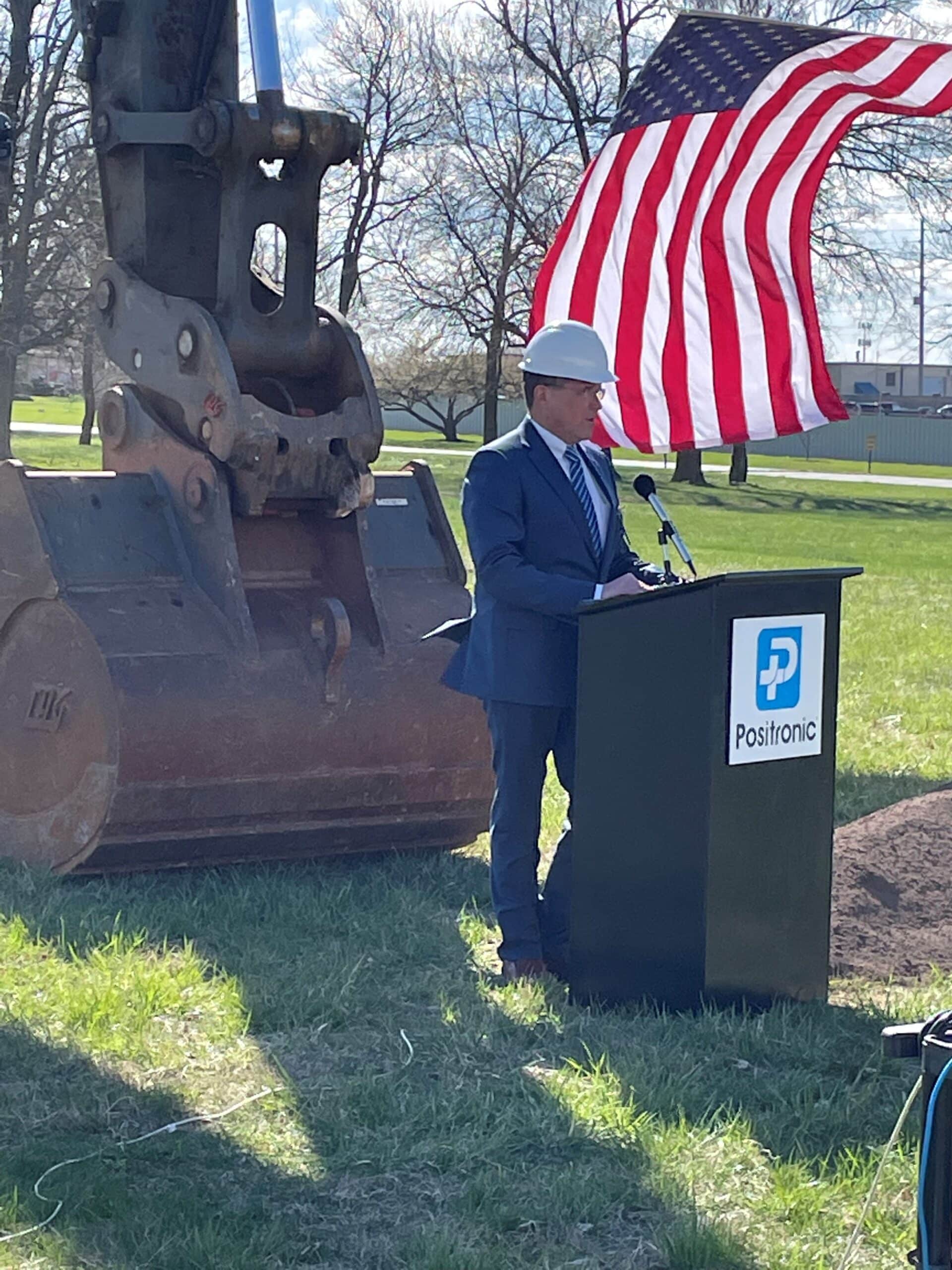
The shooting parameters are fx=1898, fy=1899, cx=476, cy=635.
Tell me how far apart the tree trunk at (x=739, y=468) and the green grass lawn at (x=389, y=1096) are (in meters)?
40.2

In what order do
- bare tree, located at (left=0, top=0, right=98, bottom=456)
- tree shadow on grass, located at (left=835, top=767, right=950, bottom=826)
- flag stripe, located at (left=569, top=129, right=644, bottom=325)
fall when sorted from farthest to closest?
bare tree, located at (left=0, top=0, right=98, bottom=456) < tree shadow on grass, located at (left=835, top=767, right=950, bottom=826) < flag stripe, located at (left=569, top=129, right=644, bottom=325)

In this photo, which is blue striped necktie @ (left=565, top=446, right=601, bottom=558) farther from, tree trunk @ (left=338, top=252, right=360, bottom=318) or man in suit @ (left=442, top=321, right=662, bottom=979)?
tree trunk @ (left=338, top=252, right=360, bottom=318)

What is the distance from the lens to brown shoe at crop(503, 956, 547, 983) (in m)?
5.68

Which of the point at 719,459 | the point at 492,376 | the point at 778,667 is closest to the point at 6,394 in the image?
the point at 492,376

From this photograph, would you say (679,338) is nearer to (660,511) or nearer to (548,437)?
(548,437)

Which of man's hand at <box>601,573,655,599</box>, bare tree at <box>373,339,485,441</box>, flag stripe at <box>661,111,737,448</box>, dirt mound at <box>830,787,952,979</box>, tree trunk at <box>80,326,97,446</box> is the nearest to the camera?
man's hand at <box>601,573,655,599</box>

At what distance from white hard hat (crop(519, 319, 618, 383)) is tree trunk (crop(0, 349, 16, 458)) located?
67.5ft

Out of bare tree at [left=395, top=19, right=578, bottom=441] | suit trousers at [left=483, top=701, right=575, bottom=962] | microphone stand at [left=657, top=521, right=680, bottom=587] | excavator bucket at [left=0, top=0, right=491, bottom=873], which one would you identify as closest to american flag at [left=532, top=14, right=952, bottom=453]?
excavator bucket at [left=0, top=0, right=491, bottom=873]

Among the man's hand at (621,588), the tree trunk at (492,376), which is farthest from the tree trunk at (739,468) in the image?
the man's hand at (621,588)

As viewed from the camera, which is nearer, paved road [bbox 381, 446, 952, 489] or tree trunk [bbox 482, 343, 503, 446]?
tree trunk [bbox 482, 343, 503, 446]

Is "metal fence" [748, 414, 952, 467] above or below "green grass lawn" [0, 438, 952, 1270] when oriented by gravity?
above

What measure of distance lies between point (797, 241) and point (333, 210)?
35991mm

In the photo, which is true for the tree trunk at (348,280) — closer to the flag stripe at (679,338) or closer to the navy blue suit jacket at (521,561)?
the flag stripe at (679,338)

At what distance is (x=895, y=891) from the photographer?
268 inches
